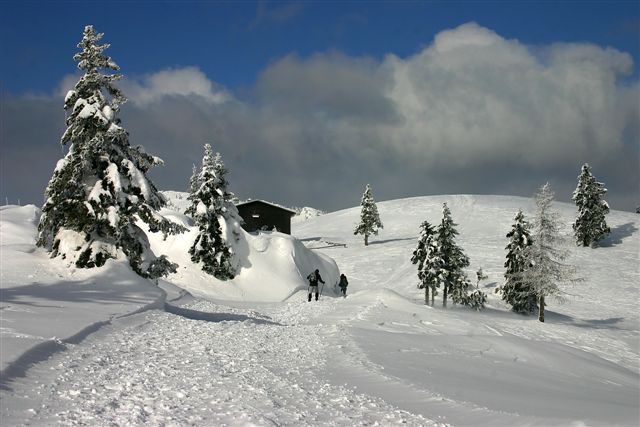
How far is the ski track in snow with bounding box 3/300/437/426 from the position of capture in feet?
19.1

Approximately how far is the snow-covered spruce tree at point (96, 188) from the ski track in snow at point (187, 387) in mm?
10692

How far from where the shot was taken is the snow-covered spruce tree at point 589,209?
78.9 metres

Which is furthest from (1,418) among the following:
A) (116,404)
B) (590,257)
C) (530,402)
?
(590,257)

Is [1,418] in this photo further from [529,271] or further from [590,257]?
[590,257]

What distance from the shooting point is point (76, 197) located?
21.0 metres

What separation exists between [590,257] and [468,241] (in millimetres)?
19239

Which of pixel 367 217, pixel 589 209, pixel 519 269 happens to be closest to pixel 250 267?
pixel 519 269

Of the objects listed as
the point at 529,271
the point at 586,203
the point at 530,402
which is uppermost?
the point at 586,203

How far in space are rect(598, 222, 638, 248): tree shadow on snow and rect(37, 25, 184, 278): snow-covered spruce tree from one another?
8231 centimetres

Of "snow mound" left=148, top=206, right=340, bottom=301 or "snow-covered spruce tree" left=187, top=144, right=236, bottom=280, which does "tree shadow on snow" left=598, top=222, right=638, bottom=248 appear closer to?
"snow mound" left=148, top=206, right=340, bottom=301

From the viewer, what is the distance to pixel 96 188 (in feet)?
68.7

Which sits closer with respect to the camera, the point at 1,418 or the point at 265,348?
the point at 1,418

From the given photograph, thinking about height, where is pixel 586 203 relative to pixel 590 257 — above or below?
above

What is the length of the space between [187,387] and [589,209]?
8437cm
